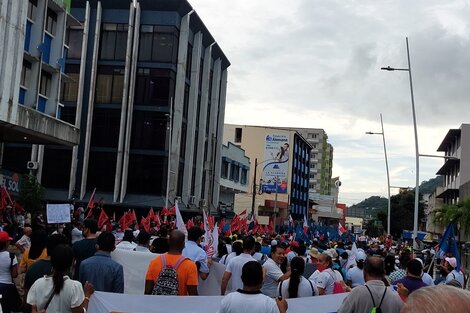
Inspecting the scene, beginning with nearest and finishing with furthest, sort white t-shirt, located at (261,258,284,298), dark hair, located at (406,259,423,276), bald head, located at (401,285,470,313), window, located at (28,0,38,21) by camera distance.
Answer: bald head, located at (401,285,470,313) < dark hair, located at (406,259,423,276) < white t-shirt, located at (261,258,284,298) < window, located at (28,0,38,21)

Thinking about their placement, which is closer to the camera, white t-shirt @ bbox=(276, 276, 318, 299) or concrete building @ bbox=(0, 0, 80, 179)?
white t-shirt @ bbox=(276, 276, 318, 299)

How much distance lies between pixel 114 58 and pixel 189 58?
655 cm

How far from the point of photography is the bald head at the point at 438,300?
195 centimetres

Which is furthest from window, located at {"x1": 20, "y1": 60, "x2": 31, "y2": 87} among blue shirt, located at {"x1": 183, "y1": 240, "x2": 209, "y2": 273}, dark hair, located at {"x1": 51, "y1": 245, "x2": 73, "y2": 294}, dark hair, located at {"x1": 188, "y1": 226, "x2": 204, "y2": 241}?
dark hair, located at {"x1": 51, "y1": 245, "x2": 73, "y2": 294}

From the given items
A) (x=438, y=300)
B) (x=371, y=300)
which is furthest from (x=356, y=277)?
(x=438, y=300)

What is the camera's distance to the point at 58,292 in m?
5.56

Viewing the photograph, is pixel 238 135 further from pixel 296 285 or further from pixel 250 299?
pixel 250 299

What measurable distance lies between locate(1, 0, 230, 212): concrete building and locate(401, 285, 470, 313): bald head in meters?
45.4

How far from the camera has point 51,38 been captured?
2733 centimetres

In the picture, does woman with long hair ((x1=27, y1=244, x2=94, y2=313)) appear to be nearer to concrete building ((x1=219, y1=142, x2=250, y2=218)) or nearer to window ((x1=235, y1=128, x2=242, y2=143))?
concrete building ((x1=219, y1=142, x2=250, y2=218))

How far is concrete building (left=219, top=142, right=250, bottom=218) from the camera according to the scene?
64875mm

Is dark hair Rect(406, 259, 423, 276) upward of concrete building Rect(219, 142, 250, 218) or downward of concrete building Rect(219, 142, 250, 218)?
downward

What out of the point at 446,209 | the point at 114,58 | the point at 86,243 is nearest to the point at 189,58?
the point at 114,58

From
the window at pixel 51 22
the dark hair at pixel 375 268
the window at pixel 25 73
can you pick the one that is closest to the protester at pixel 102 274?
the dark hair at pixel 375 268
